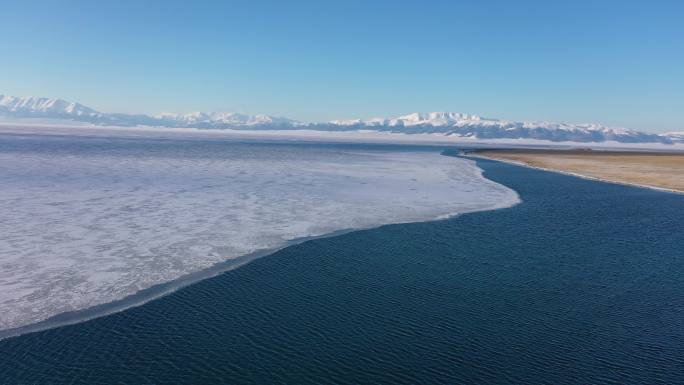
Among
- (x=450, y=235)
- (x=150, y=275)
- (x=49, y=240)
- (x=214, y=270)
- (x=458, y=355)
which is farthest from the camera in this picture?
(x=450, y=235)

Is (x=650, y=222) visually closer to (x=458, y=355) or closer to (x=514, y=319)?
(x=514, y=319)

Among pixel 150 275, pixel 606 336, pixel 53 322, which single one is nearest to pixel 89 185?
pixel 150 275

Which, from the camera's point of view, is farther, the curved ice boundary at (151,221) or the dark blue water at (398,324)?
the curved ice boundary at (151,221)

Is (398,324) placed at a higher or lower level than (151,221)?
lower

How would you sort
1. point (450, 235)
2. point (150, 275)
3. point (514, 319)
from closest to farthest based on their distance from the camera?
point (514, 319)
point (150, 275)
point (450, 235)

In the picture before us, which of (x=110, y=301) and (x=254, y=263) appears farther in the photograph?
(x=254, y=263)
